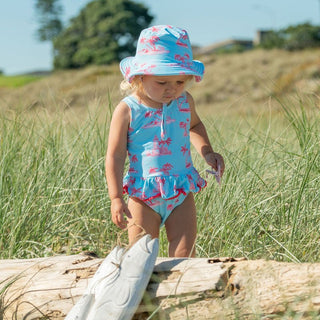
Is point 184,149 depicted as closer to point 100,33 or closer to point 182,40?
point 182,40

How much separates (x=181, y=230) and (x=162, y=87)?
0.59 meters

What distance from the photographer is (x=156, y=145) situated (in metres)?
2.40

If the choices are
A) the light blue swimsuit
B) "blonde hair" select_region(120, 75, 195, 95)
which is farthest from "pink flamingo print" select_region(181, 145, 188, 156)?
"blonde hair" select_region(120, 75, 195, 95)

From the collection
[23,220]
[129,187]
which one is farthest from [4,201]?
[129,187]

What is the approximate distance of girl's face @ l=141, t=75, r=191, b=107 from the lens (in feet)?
7.74

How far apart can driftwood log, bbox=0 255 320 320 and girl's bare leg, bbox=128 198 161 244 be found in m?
0.21

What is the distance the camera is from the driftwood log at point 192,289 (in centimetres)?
181

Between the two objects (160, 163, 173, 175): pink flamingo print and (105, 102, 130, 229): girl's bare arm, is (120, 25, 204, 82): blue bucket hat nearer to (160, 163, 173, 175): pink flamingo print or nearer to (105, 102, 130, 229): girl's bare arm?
(105, 102, 130, 229): girl's bare arm

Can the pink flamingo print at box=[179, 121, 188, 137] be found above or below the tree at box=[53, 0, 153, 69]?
above

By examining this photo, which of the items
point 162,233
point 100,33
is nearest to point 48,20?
point 100,33

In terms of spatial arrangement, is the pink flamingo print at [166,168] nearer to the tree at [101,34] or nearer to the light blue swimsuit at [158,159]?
the light blue swimsuit at [158,159]

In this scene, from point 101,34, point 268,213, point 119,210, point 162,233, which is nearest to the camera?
point 119,210

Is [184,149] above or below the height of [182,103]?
below

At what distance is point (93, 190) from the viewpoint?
Answer: 3191 mm
